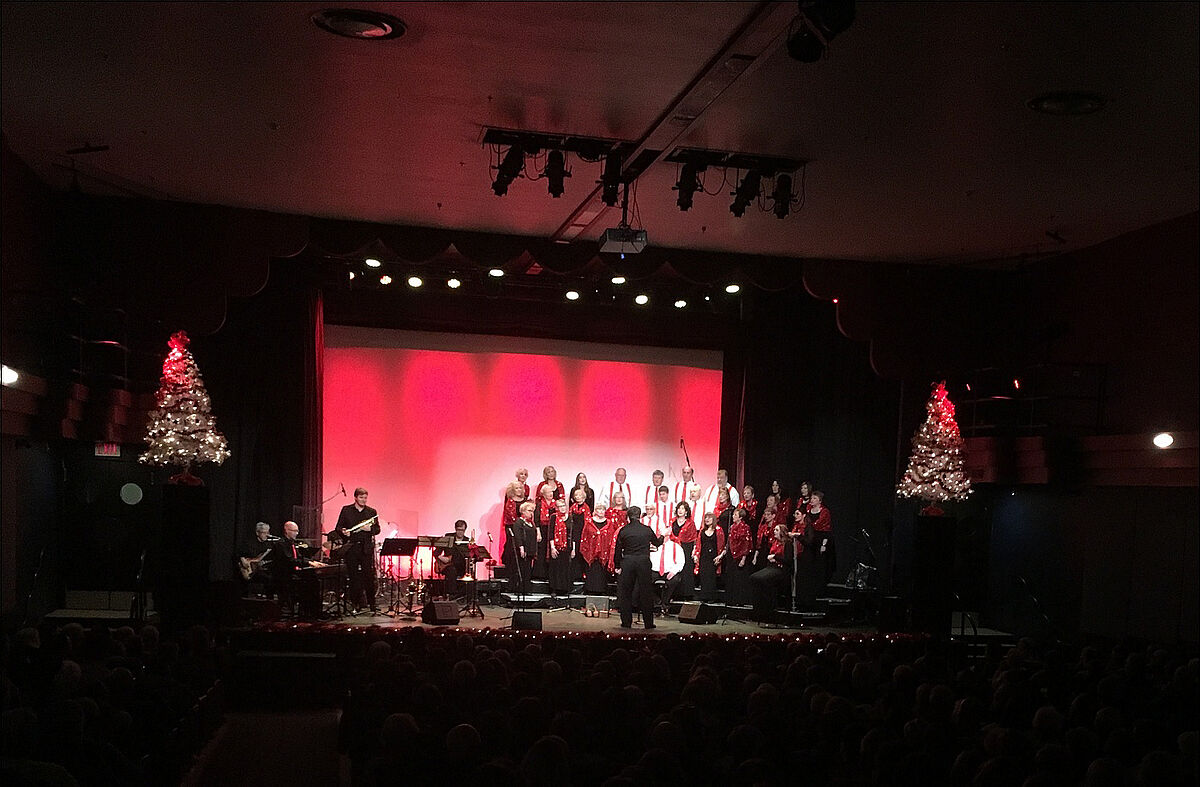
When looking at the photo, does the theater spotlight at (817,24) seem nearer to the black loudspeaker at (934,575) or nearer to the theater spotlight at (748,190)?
the theater spotlight at (748,190)

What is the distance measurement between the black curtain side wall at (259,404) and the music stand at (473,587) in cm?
234

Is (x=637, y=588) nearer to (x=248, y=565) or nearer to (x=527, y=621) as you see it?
→ (x=527, y=621)

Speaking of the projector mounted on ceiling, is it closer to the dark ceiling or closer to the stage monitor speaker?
the dark ceiling

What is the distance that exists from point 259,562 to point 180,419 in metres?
1.61

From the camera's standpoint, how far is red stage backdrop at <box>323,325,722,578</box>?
1352 centimetres

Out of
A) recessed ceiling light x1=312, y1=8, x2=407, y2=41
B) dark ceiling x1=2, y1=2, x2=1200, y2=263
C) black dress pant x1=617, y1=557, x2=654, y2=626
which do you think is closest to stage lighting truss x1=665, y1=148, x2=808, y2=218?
dark ceiling x1=2, y1=2, x2=1200, y2=263

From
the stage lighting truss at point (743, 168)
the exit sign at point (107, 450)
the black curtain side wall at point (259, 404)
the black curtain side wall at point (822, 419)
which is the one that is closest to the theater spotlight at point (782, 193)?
the stage lighting truss at point (743, 168)

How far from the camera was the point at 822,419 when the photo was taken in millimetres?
13711

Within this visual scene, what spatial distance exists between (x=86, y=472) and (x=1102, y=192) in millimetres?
10125

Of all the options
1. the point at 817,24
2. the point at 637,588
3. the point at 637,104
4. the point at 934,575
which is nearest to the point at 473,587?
the point at 637,588

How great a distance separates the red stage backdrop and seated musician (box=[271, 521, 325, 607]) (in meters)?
2.84

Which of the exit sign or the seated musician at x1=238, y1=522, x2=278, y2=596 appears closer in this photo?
the seated musician at x1=238, y1=522, x2=278, y2=596

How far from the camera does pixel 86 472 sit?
1138cm

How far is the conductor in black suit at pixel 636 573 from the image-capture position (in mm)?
10828
